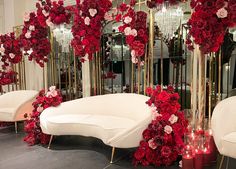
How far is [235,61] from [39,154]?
3.24 metres

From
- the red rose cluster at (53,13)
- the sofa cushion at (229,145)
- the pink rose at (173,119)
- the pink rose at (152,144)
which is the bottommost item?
the pink rose at (152,144)

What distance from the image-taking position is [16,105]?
5664 mm

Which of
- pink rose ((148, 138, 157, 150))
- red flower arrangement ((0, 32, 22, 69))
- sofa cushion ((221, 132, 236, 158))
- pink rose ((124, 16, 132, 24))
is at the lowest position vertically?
pink rose ((148, 138, 157, 150))

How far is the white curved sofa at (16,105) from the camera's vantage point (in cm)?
514

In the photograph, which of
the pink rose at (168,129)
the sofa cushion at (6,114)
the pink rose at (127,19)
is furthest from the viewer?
the sofa cushion at (6,114)

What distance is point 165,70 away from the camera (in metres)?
5.03

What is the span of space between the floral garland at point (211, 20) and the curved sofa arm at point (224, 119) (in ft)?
2.25

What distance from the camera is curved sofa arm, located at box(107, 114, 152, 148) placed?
Result: 3328mm

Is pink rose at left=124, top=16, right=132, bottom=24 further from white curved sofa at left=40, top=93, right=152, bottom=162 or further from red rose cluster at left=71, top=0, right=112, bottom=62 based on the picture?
white curved sofa at left=40, top=93, right=152, bottom=162

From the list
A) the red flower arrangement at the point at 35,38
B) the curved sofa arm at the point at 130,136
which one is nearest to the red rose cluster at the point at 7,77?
the red flower arrangement at the point at 35,38

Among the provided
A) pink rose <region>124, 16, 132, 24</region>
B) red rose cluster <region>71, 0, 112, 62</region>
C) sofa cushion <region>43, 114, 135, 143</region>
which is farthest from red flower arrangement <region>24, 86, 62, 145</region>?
pink rose <region>124, 16, 132, 24</region>

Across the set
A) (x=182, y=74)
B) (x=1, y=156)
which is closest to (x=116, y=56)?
Answer: (x=182, y=74)

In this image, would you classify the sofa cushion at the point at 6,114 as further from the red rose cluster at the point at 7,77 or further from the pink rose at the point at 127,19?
the pink rose at the point at 127,19

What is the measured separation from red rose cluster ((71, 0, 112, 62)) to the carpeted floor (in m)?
1.52
